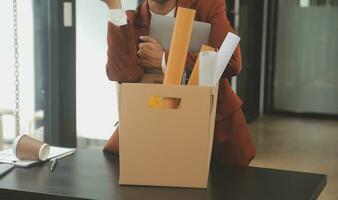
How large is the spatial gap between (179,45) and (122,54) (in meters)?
0.28

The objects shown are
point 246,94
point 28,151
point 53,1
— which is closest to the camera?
point 28,151

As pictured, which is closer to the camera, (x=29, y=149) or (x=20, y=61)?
(x=29, y=149)

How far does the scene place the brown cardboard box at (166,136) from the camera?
117cm

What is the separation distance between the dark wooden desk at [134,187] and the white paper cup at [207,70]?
24cm

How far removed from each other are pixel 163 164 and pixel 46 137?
2472 millimetres

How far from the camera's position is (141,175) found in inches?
47.9

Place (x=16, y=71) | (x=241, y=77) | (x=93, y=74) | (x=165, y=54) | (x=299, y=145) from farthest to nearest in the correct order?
(x=241, y=77), (x=299, y=145), (x=93, y=74), (x=16, y=71), (x=165, y=54)

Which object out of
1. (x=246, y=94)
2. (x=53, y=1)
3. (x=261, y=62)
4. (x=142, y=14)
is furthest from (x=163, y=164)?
(x=261, y=62)

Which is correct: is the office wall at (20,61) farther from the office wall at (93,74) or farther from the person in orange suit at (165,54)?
the person in orange suit at (165,54)

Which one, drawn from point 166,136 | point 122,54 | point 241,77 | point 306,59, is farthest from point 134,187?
point 306,59

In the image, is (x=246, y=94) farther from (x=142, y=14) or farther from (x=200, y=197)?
(x=200, y=197)

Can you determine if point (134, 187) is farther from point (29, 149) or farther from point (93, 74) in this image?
point (93, 74)

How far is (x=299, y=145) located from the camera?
16.4 feet

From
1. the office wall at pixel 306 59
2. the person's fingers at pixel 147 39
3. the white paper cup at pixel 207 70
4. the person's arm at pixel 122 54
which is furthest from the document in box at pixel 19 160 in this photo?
the office wall at pixel 306 59
